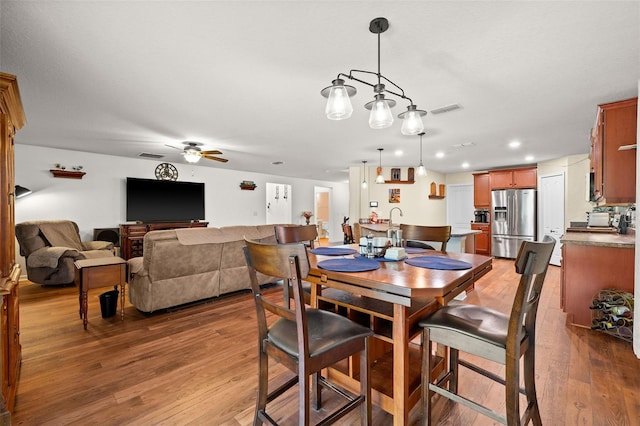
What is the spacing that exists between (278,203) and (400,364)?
26.3ft

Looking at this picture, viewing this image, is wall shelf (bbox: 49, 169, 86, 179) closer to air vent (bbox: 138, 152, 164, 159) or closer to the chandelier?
air vent (bbox: 138, 152, 164, 159)

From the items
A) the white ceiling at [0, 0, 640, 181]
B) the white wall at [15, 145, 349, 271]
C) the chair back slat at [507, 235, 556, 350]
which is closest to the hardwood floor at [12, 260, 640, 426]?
the chair back slat at [507, 235, 556, 350]

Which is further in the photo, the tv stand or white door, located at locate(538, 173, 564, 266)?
white door, located at locate(538, 173, 564, 266)

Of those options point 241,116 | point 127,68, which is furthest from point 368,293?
point 241,116

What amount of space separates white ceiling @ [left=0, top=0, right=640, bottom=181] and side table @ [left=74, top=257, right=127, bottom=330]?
171 centimetres

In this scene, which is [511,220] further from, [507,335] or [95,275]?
[95,275]

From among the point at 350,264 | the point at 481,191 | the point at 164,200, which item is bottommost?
the point at 350,264

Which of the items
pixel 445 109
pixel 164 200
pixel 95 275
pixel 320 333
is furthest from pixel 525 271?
pixel 164 200

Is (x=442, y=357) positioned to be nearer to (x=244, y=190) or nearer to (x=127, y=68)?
(x=127, y=68)

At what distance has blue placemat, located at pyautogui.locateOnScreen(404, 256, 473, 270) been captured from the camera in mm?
1509

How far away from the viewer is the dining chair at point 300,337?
111 cm

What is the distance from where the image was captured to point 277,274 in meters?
1.14

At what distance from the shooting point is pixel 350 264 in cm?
155

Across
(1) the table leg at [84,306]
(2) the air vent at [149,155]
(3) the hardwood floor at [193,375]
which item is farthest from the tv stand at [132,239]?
(1) the table leg at [84,306]
